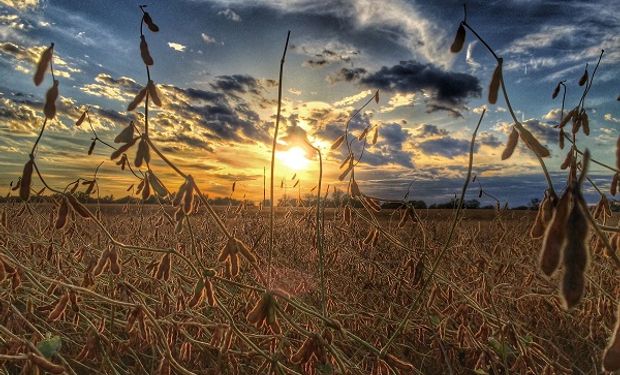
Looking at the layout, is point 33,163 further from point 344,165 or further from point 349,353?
point 349,353

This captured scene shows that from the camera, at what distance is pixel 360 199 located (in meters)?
2.35

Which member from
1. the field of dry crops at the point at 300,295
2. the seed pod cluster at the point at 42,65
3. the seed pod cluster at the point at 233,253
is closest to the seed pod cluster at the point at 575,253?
the field of dry crops at the point at 300,295

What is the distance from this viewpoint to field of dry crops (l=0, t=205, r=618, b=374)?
199 centimetres

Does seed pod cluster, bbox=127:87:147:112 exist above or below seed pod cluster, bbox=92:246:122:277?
above

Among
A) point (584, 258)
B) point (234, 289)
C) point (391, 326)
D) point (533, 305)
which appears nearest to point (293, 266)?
point (234, 289)

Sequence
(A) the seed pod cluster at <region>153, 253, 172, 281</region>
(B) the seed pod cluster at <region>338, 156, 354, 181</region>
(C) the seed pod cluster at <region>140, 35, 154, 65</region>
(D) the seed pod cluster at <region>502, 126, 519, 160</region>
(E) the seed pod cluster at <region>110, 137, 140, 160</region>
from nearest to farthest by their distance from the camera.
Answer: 1. (D) the seed pod cluster at <region>502, 126, 519, 160</region>
2. (E) the seed pod cluster at <region>110, 137, 140, 160</region>
3. (C) the seed pod cluster at <region>140, 35, 154, 65</region>
4. (A) the seed pod cluster at <region>153, 253, 172, 281</region>
5. (B) the seed pod cluster at <region>338, 156, 354, 181</region>

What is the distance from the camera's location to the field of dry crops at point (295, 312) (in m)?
1.99

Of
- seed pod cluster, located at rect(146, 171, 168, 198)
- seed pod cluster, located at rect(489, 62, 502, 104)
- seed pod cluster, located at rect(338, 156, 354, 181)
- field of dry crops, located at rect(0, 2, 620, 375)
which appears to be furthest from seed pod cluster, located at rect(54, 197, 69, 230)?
seed pod cluster, located at rect(489, 62, 502, 104)

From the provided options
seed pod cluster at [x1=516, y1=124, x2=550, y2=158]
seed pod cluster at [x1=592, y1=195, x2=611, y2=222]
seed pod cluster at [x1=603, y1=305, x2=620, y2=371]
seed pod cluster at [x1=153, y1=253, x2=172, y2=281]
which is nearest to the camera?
seed pod cluster at [x1=603, y1=305, x2=620, y2=371]

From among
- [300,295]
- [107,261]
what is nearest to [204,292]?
[107,261]

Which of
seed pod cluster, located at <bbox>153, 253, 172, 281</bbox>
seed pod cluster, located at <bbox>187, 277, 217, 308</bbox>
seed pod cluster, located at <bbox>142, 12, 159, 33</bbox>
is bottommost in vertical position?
seed pod cluster, located at <bbox>187, 277, 217, 308</bbox>

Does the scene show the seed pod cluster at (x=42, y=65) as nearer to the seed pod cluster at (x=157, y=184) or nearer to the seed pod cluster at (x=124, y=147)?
the seed pod cluster at (x=124, y=147)

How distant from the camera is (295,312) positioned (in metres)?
3.67

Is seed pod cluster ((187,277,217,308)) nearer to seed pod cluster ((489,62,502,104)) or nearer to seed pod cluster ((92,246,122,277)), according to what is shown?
seed pod cluster ((92,246,122,277))
